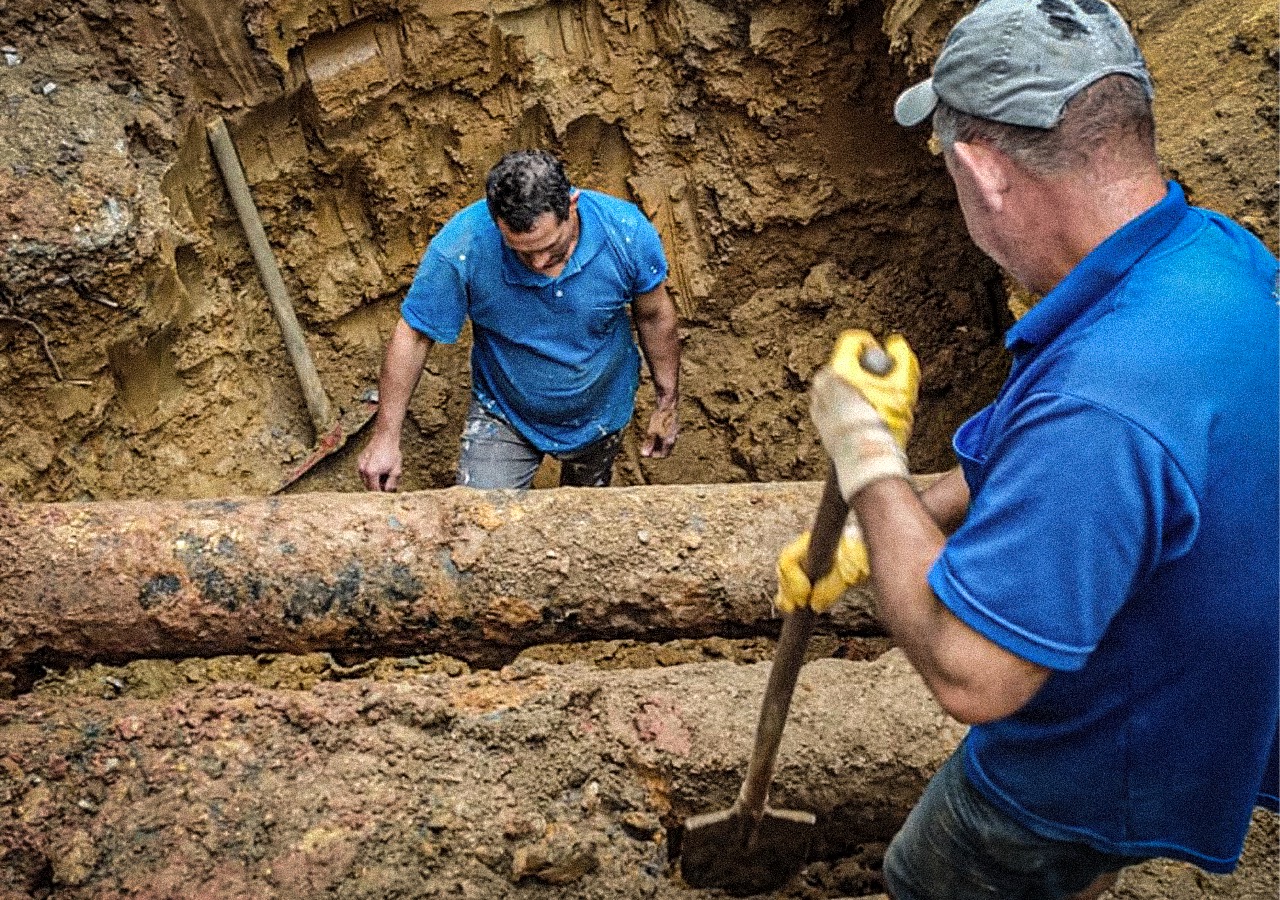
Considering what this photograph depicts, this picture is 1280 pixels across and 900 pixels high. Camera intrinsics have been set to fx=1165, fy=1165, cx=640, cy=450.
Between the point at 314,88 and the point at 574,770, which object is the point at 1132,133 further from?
the point at 314,88

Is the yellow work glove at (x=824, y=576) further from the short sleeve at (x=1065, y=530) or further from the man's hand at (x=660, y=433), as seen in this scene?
the man's hand at (x=660, y=433)

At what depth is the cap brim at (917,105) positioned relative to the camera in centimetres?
205

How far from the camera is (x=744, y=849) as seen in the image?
9.76 feet

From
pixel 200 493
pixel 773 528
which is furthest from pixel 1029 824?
pixel 200 493

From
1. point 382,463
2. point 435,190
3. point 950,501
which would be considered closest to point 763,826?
point 950,501

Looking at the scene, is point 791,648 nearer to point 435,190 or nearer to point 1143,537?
point 1143,537

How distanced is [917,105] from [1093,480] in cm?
86

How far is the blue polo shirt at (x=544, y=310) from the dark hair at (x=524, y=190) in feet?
1.06

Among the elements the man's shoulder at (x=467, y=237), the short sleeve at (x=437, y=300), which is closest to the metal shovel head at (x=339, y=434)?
the short sleeve at (x=437, y=300)

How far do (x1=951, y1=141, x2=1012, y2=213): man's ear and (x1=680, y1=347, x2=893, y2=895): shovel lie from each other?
867 millimetres

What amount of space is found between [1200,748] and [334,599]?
2.08 meters

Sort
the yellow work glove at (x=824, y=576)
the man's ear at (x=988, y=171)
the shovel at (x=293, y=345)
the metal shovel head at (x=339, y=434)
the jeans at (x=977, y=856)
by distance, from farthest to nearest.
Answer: the metal shovel head at (x=339, y=434), the shovel at (x=293, y=345), the yellow work glove at (x=824, y=576), the jeans at (x=977, y=856), the man's ear at (x=988, y=171)

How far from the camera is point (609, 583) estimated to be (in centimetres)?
317

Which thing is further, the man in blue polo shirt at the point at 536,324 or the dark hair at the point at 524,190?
the man in blue polo shirt at the point at 536,324
